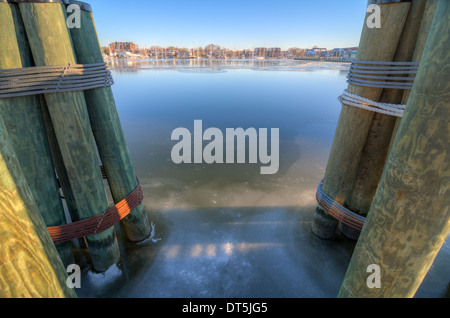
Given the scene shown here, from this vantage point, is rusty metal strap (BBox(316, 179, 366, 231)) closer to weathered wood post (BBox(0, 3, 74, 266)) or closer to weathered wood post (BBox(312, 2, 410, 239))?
weathered wood post (BBox(312, 2, 410, 239))

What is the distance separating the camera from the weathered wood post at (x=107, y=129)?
354 cm

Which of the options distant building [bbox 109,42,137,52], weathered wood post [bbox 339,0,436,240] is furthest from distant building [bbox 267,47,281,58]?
weathered wood post [bbox 339,0,436,240]

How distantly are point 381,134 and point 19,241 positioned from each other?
15.6ft

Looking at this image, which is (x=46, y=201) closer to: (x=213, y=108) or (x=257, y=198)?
(x=257, y=198)

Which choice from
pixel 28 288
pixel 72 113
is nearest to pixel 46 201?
pixel 72 113

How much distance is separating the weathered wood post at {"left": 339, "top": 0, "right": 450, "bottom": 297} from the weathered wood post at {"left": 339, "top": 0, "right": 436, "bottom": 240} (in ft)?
7.90

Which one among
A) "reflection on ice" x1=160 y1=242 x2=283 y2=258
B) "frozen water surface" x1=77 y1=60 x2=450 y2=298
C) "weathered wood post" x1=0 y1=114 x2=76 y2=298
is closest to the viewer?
"weathered wood post" x1=0 y1=114 x2=76 y2=298

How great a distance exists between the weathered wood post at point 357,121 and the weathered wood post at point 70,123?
13.9 feet

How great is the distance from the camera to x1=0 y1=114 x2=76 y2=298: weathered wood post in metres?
1.18

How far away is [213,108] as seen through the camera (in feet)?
54.5

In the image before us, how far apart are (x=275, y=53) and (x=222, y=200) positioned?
205 meters

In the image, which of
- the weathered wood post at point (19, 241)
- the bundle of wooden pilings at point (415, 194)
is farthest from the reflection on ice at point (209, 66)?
the weathered wood post at point (19, 241)

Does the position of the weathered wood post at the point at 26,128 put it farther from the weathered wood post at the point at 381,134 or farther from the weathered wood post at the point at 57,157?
the weathered wood post at the point at 381,134
